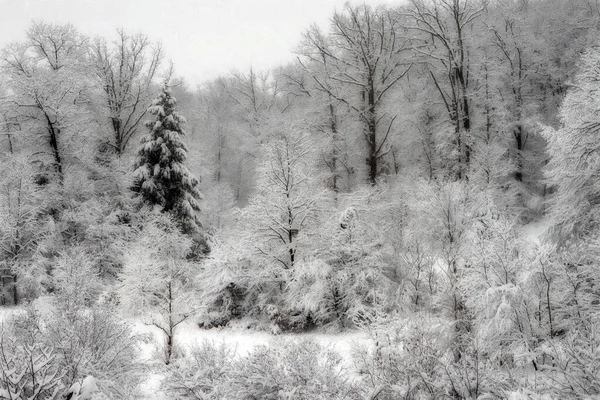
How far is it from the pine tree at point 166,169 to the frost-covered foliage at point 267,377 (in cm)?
1349

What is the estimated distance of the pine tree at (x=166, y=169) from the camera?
21.6 m

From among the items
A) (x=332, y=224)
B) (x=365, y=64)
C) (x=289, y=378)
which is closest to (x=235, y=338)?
(x=332, y=224)

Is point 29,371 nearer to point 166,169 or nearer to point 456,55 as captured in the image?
point 166,169

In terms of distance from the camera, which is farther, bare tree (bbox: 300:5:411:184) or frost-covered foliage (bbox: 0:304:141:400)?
bare tree (bbox: 300:5:411:184)

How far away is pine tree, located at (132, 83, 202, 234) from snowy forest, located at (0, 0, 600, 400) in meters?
0.12

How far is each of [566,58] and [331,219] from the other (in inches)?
707

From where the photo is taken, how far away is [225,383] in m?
8.13

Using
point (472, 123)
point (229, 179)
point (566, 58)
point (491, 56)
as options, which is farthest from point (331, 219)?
point (229, 179)

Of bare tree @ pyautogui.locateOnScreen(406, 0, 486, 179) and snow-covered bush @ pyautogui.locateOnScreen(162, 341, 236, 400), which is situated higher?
bare tree @ pyautogui.locateOnScreen(406, 0, 486, 179)

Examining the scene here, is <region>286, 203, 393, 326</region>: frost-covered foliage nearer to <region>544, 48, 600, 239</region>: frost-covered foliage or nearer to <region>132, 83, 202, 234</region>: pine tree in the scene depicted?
<region>544, 48, 600, 239</region>: frost-covered foliage

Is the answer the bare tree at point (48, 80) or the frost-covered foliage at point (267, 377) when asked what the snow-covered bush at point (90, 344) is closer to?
the frost-covered foliage at point (267, 377)

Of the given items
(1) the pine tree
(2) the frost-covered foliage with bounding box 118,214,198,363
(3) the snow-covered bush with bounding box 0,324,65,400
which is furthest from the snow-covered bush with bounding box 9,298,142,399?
(1) the pine tree

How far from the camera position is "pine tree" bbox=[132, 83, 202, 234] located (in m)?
21.6

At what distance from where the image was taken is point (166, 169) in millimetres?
21547
